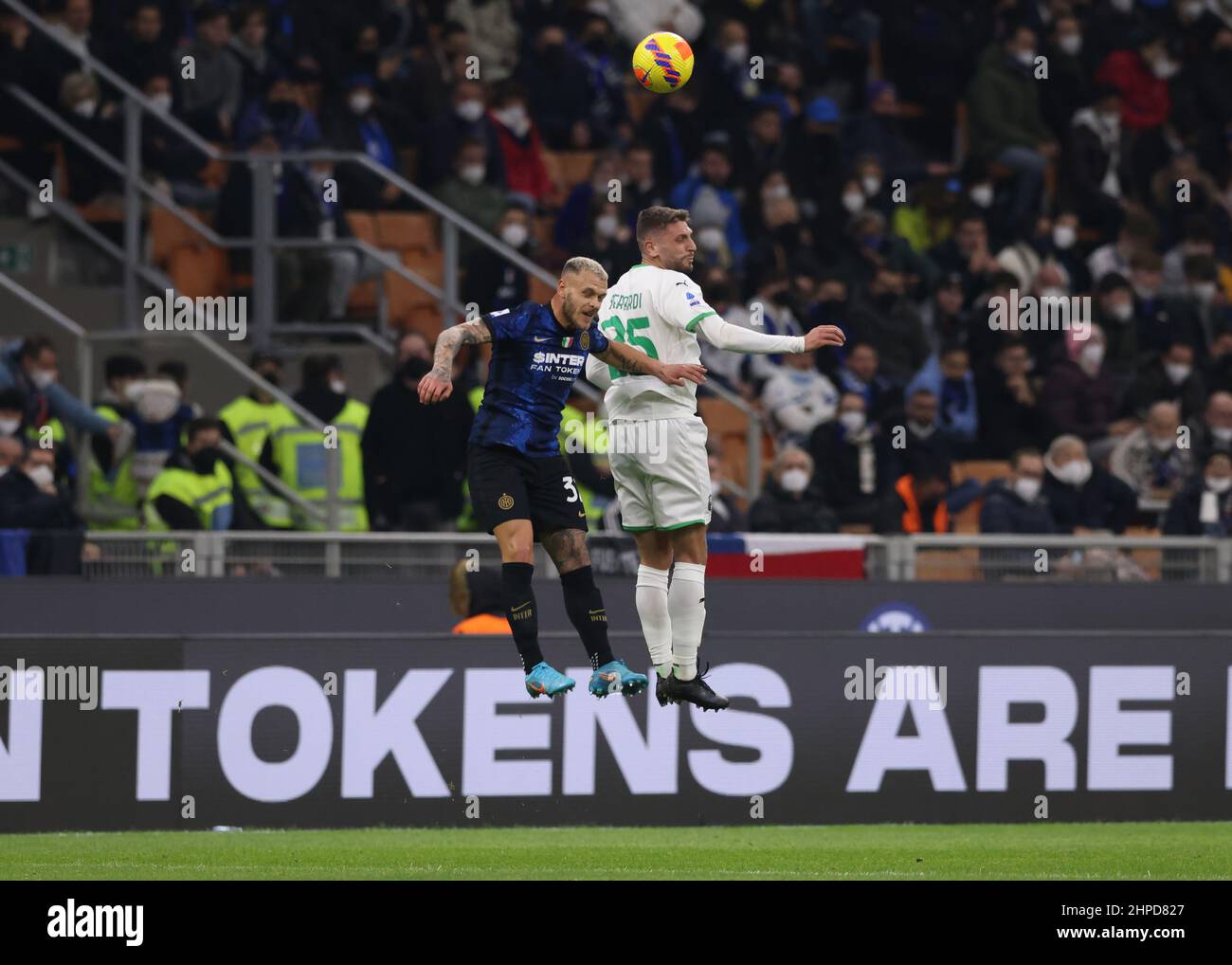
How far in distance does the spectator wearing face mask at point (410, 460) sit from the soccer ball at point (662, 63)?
16.7 ft

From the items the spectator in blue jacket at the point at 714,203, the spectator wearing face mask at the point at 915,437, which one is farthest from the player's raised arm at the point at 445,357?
the spectator in blue jacket at the point at 714,203

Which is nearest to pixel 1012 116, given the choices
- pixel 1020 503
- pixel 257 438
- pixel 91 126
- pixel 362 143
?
pixel 1020 503

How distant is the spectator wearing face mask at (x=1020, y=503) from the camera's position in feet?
57.6

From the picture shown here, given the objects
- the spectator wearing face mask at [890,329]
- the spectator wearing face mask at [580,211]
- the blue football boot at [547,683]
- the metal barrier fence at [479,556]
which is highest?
the spectator wearing face mask at [580,211]

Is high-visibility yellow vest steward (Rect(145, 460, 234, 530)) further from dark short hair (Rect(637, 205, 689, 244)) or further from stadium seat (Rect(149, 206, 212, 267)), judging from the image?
dark short hair (Rect(637, 205, 689, 244))

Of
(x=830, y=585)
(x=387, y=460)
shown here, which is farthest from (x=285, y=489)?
(x=830, y=585)

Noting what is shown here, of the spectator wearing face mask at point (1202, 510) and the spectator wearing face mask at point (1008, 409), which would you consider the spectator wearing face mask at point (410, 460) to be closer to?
the spectator wearing face mask at point (1008, 409)

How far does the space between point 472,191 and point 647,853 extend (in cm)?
819

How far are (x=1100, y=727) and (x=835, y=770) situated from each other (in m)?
1.78

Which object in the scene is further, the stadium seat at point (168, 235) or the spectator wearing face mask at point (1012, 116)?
the spectator wearing face mask at point (1012, 116)

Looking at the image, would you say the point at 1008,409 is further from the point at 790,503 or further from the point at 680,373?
the point at 680,373

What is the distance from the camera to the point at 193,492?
639 inches

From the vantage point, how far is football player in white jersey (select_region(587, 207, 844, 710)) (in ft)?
38.0

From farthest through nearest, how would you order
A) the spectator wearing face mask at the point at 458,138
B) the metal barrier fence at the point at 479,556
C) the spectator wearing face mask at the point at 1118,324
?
the spectator wearing face mask at the point at 1118,324
the spectator wearing face mask at the point at 458,138
the metal barrier fence at the point at 479,556
